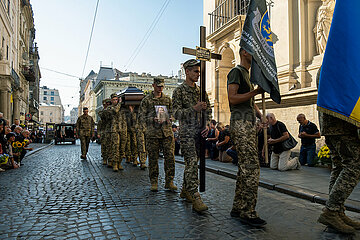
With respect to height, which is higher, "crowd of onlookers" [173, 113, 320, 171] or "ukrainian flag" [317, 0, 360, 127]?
"ukrainian flag" [317, 0, 360, 127]

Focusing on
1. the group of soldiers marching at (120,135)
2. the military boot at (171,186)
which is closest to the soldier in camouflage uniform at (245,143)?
the military boot at (171,186)

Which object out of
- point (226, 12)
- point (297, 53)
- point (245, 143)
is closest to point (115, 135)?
point (245, 143)

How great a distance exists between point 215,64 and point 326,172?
33.0 feet

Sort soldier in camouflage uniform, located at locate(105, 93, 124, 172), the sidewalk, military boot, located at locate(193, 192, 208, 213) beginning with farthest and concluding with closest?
soldier in camouflage uniform, located at locate(105, 93, 124, 172) < the sidewalk < military boot, located at locate(193, 192, 208, 213)

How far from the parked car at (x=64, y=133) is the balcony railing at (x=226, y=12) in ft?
64.2

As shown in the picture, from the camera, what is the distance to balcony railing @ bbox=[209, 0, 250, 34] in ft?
48.8

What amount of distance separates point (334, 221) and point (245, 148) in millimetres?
1163

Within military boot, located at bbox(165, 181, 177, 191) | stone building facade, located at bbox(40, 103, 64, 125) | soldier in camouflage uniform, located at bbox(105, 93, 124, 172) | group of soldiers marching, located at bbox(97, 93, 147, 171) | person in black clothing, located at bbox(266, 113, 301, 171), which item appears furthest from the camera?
stone building facade, located at bbox(40, 103, 64, 125)

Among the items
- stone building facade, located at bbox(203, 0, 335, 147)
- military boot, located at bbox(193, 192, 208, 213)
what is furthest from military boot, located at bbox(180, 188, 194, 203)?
stone building facade, located at bbox(203, 0, 335, 147)

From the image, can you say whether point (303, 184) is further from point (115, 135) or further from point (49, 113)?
point (49, 113)

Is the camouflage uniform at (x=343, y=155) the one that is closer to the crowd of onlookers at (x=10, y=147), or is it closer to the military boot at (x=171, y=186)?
the military boot at (x=171, y=186)

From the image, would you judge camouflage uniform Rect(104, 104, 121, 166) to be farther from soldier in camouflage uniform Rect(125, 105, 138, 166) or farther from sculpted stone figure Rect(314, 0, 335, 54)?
sculpted stone figure Rect(314, 0, 335, 54)

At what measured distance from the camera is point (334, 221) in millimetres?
3096

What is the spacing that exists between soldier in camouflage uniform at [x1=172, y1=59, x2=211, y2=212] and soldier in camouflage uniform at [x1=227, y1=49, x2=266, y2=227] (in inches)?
21.9
